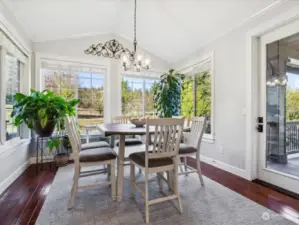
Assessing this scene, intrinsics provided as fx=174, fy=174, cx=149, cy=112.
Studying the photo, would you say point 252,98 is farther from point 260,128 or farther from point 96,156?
point 96,156

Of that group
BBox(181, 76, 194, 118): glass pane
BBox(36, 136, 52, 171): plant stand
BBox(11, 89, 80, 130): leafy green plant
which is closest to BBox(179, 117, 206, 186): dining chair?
BBox(181, 76, 194, 118): glass pane

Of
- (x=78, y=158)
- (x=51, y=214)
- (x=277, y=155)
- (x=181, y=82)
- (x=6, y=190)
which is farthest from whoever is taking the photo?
(x=181, y=82)

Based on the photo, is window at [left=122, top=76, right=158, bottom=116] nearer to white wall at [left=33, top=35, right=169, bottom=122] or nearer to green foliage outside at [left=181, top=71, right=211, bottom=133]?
white wall at [left=33, top=35, right=169, bottom=122]

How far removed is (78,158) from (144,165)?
2.51 feet

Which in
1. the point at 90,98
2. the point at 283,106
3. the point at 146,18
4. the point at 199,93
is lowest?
the point at 283,106

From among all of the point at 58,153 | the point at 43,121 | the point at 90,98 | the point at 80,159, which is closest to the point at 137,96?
the point at 90,98

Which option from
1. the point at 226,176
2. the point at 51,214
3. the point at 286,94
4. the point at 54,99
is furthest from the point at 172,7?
the point at 51,214

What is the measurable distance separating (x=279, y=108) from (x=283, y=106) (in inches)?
2.1

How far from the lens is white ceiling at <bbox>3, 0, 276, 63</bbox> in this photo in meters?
2.58

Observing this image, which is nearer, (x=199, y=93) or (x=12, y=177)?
(x=12, y=177)

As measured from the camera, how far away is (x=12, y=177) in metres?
2.61

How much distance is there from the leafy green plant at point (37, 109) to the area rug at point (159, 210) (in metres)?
1.17

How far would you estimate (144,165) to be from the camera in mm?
1844

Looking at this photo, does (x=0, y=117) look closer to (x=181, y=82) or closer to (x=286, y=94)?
(x=181, y=82)
